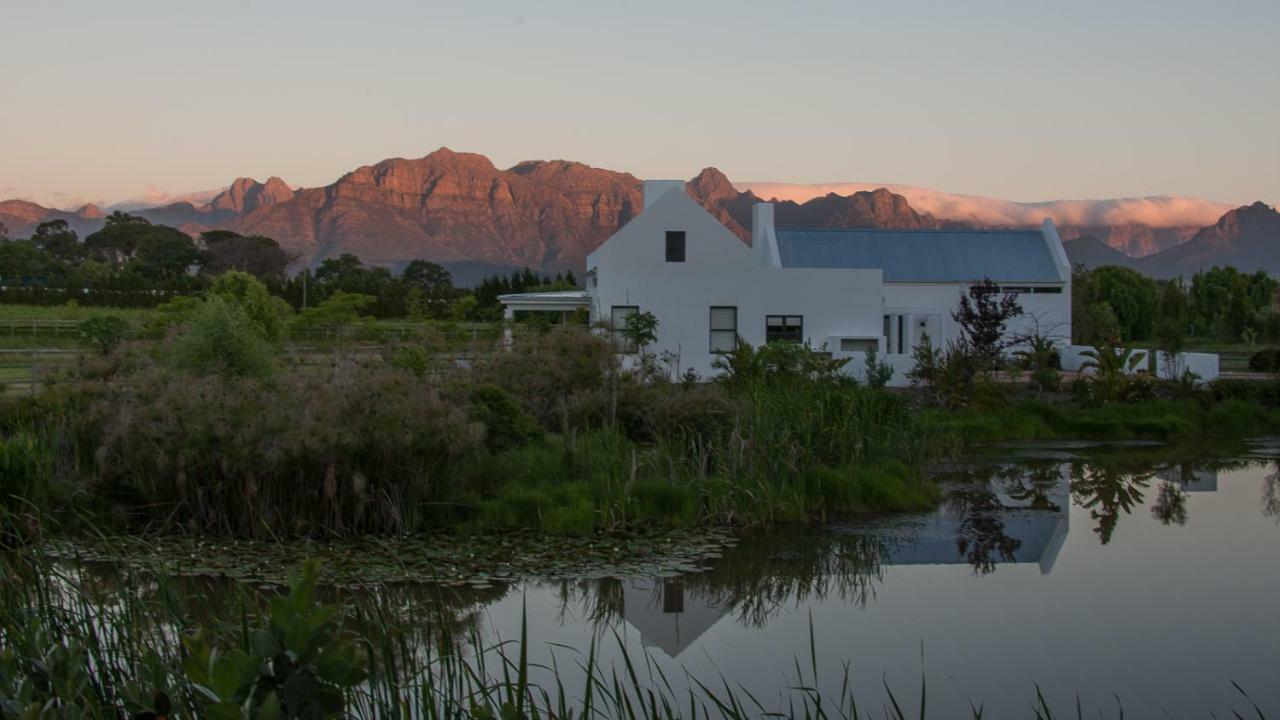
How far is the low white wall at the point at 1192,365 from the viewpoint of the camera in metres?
24.1

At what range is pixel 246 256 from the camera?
8669 cm

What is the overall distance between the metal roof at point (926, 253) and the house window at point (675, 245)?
5.09 meters

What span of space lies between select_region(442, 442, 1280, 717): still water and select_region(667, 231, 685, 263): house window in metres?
15.0

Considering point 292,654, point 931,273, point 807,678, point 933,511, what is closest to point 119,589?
point 292,654

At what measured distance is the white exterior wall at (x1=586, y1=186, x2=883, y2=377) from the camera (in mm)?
26344

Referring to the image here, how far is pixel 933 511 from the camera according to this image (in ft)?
38.0

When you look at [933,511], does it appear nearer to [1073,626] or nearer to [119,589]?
[1073,626]

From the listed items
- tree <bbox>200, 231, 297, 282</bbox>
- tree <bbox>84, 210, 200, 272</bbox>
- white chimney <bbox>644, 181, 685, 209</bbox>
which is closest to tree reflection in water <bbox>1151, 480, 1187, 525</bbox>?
white chimney <bbox>644, 181, 685, 209</bbox>

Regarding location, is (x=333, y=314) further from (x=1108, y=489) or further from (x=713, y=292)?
(x=1108, y=489)

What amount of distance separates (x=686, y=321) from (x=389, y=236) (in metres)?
165

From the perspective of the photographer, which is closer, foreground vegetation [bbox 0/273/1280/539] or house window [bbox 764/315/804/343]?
foreground vegetation [bbox 0/273/1280/539]

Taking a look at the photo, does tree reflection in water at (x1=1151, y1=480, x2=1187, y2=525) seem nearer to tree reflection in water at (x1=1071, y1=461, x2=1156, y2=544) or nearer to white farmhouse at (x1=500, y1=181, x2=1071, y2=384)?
tree reflection in water at (x1=1071, y1=461, x2=1156, y2=544)

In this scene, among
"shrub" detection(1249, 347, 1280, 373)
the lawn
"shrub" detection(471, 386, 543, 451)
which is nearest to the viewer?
"shrub" detection(471, 386, 543, 451)

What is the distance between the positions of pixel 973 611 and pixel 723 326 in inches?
734
